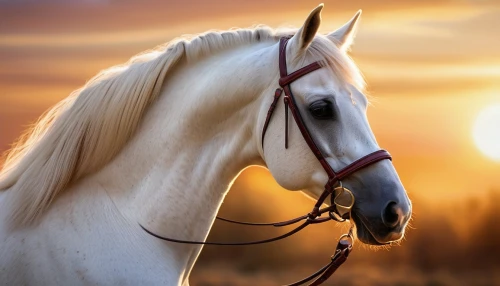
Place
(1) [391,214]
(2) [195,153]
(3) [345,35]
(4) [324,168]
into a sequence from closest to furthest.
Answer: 1. (1) [391,214]
2. (4) [324,168]
3. (2) [195,153]
4. (3) [345,35]

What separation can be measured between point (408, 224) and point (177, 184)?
1554 millimetres

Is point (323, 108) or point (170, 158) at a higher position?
point (323, 108)

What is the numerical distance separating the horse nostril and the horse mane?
0.84 m

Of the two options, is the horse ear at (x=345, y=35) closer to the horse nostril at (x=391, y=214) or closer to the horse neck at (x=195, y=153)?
the horse neck at (x=195, y=153)

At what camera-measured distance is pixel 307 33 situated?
4262mm

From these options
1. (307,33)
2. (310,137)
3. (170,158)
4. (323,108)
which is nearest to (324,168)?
(310,137)

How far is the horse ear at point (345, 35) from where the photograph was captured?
4699 millimetres

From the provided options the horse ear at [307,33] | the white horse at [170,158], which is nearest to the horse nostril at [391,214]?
the white horse at [170,158]

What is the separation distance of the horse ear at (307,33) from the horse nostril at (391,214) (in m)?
1.16

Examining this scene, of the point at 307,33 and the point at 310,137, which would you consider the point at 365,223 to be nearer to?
the point at 310,137

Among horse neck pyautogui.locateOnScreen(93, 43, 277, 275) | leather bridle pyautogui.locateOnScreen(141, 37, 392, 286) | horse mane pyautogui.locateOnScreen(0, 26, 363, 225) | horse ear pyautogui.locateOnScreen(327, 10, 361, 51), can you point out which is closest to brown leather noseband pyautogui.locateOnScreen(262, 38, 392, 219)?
leather bridle pyautogui.locateOnScreen(141, 37, 392, 286)

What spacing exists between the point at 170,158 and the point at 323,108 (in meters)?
1.08

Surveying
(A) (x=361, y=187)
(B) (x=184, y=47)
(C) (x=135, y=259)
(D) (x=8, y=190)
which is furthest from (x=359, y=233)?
(D) (x=8, y=190)

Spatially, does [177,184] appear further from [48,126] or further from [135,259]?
[48,126]
